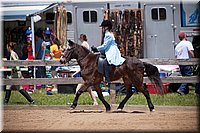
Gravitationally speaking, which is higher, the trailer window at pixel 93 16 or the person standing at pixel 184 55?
the trailer window at pixel 93 16

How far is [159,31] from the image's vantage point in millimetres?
17219

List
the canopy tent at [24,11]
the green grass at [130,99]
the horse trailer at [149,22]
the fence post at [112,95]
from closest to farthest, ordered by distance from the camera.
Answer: the fence post at [112,95] → the green grass at [130,99] → the horse trailer at [149,22] → the canopy tent at [24,11]

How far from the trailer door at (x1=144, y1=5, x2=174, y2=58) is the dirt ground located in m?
4.75

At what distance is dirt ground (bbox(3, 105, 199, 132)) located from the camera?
9.34 metres

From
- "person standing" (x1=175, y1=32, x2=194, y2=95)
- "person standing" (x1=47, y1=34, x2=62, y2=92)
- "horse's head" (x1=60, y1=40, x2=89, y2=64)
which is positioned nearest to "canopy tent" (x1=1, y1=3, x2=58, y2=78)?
"person standing" (x1=47, y1=34, x2=62, y2=92)

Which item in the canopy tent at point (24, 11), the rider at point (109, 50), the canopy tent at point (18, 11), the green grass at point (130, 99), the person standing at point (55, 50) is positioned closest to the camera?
the rider at point (109, 50)

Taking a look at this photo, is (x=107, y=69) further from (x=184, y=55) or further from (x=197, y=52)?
(x=197, y=52)

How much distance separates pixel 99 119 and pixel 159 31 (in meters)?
7.44

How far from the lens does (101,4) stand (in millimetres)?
17203

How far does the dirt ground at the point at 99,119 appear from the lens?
934 centimetres

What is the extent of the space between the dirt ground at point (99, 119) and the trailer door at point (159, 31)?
15.6ft

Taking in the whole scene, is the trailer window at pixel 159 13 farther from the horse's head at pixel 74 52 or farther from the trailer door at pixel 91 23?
the horse's head at pixel 74 52

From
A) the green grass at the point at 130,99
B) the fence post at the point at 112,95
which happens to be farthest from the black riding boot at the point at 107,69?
the green grass at the point at 130,99

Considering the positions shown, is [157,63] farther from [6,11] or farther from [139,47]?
[6,11]
